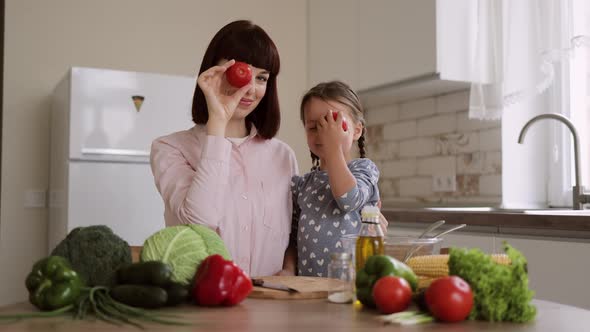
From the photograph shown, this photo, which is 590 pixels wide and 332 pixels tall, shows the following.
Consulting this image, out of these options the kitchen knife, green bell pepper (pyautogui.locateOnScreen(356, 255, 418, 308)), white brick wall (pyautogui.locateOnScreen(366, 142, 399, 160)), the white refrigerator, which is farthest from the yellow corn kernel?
white brick wall (pyautogui.locateOnScreen(366, 142, 399, 160))

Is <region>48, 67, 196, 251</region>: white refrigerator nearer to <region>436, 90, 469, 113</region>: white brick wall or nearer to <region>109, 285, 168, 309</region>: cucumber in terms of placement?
<region>436, 90, 469, 113</region>: white brick wall

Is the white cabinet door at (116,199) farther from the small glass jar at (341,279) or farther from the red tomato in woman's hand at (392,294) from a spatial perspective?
the red tomato in woman's hand at (392,294)

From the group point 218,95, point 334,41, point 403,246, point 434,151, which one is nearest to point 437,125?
point 434,151

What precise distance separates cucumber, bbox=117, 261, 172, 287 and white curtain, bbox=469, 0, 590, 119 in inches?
92.7

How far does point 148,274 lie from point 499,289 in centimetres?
56

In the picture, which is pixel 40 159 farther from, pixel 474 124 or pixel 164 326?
pixel 164 326

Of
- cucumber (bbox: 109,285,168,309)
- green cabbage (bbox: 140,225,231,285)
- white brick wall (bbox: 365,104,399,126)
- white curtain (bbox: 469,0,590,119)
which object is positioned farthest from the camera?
white brick wall (bbox: 365,104,399,126)

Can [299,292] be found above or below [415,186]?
below

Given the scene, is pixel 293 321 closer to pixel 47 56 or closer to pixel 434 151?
pixel 434 151

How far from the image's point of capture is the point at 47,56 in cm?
421

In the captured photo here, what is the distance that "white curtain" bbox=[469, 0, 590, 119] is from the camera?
9.93ft

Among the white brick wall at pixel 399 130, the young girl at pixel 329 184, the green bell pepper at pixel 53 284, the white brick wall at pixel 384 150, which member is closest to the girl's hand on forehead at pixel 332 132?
the young girl at pixel 329 184

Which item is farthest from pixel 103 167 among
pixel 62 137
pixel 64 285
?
pixel 64 285

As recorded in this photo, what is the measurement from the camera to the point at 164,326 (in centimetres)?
104
